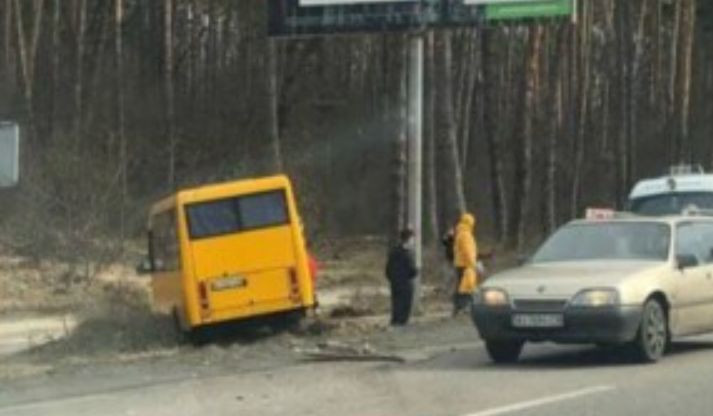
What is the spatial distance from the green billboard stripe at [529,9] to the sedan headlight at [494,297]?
30.7 ft

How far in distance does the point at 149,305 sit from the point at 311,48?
1308 inches

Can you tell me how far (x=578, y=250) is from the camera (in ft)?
56.3

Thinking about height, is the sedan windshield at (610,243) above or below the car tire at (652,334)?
above

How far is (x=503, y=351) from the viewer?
16.8 metres

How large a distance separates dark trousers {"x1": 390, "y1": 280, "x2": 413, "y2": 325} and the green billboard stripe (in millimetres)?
4623

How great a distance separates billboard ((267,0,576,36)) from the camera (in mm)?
24844

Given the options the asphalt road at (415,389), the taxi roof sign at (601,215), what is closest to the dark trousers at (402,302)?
the taxi roof sign at (601,215)

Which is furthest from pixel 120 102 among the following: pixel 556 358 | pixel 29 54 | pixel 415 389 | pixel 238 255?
pixel 415 389

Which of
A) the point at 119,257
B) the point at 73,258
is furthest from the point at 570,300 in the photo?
the point at 119,257

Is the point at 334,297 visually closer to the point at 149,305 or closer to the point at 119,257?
the point at 149,305

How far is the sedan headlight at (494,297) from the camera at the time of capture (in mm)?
16141

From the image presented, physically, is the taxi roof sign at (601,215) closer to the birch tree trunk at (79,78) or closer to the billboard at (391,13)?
the billboard at (391,13)

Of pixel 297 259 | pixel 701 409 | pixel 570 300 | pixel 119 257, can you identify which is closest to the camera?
pixel 701 409

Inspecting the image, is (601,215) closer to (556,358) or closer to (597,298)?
(556,358)
